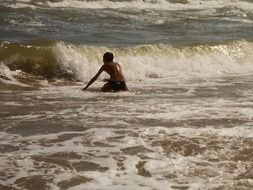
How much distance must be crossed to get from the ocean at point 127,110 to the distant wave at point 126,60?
0.03m

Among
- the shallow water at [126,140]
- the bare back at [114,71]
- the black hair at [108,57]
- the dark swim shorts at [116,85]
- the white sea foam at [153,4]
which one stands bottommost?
the shallow water at [126,140]

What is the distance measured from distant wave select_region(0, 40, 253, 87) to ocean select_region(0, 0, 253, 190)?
29 millimetres

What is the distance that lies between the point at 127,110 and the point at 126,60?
5.37 m

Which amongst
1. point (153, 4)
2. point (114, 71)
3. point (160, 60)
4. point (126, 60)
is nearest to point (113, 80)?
point (114, 71)

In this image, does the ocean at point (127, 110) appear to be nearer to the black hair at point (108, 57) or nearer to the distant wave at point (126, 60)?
the distant wave at point (126, 60)

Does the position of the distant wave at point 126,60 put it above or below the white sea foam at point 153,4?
below

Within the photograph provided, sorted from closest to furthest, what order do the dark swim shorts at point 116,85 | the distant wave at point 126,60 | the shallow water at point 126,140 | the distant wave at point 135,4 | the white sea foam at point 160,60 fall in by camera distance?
the shallow water at point 126,140
the dark swim shorts at point 116,85
the distant wave at point 126,60
the white sea foam at point 160,60
the distant wave at point 135,4

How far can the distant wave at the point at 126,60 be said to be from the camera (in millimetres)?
12422

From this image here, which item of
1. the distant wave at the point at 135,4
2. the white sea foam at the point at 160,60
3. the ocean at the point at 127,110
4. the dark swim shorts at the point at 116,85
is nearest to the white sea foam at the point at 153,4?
the distant wave at the point at 135,4

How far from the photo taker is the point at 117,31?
1811cm

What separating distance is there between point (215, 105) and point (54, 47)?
18.7 feet

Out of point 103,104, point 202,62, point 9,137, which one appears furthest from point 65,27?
point 9,137

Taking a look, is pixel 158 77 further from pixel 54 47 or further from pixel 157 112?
pixel 157 112

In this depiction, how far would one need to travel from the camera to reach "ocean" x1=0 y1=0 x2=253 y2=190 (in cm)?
538
